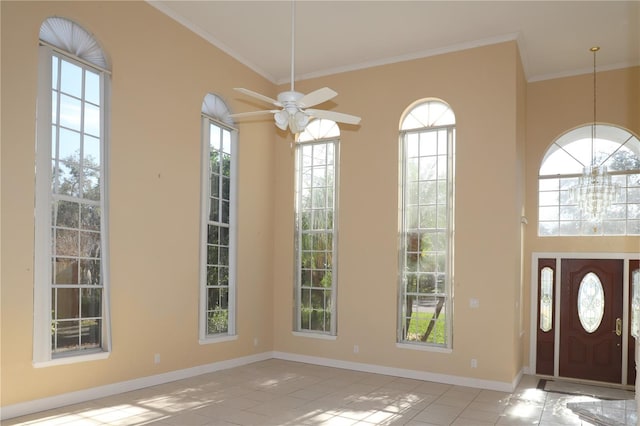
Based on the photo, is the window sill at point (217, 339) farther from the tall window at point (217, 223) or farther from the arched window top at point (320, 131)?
the arched window top at point (320, 131)

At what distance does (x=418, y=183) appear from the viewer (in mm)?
7594

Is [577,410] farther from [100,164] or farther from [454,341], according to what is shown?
[100,164]

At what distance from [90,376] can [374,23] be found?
548 cm

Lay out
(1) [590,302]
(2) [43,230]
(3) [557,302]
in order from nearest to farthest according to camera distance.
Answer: (2) [43,230], (1) [590,302], (3) [557,302]

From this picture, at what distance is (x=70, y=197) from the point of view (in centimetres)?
533

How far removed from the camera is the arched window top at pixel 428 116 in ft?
24.5

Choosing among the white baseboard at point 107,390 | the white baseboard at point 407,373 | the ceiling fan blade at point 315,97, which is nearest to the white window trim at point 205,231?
the white baseboard at point 107,390

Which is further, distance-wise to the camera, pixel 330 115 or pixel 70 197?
pixel 70 197

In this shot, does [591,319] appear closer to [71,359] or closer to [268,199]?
[268,199]

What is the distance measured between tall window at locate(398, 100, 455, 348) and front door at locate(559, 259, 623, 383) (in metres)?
1.99

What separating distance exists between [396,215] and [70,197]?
4426mm

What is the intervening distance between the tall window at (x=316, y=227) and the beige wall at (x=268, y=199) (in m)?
0.18

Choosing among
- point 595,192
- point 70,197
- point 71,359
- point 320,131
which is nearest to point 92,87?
point 70,197

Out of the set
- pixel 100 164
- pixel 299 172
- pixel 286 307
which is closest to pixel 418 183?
pixel 299 172
